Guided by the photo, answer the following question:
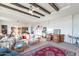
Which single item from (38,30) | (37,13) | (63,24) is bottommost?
(38,30)

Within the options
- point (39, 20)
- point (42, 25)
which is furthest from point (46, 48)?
point (39, 20)

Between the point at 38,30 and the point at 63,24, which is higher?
the point at 63,24

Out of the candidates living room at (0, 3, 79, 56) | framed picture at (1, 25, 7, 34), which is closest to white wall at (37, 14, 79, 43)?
living room at (0, 3, 79, 56)

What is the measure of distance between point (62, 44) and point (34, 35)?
1.85ft

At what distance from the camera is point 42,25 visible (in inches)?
62.7

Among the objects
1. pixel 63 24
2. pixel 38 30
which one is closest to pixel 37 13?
pixel 38 30

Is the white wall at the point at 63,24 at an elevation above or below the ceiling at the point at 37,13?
below

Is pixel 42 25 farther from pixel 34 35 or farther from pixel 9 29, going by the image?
pixel 9 29

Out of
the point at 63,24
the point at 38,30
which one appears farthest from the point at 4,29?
the point at 63,24

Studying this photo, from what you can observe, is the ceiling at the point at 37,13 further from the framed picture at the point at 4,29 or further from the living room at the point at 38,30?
the framed picture at the point at 4,29

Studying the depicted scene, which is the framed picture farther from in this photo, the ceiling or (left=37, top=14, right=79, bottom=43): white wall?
(left=37, top=14, right=79, bottom=43): white wall

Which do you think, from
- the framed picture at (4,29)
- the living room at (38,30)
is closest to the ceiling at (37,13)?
the living room at (38,30)

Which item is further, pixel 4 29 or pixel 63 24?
pixel 63 24

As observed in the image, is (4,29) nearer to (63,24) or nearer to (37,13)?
(37,13)
